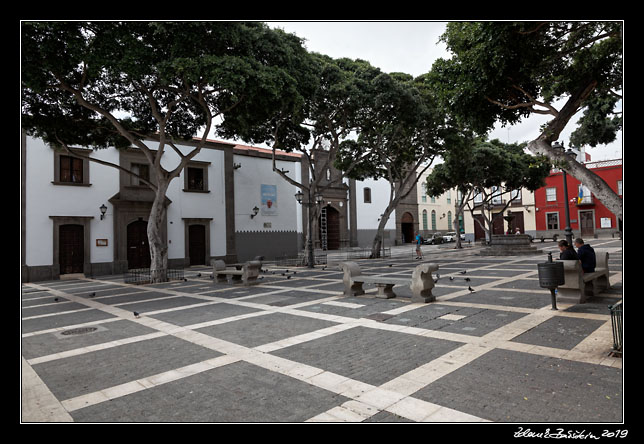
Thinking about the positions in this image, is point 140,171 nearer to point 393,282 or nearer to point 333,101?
point 333,101

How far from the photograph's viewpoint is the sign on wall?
Answer: 26141 millimetres

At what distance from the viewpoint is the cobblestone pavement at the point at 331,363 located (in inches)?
143

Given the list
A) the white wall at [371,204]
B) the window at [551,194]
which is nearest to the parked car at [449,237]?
the white wall at [371,204]

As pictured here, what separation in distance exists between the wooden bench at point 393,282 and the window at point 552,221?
148 feet

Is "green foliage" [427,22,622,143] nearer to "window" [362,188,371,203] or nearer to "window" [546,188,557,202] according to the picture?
"window" [362,188,371,203]

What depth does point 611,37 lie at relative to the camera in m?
7.30

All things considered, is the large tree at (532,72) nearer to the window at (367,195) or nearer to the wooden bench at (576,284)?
the wooden bench at (576,284)

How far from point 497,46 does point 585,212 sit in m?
45.2

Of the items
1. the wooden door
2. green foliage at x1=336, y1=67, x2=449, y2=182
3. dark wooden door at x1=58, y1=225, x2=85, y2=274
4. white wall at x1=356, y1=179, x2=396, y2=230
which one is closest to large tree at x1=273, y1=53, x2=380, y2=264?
green foliage at x1=336, y1=67, x2=449, y2=182

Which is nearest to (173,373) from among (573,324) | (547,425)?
(547,425)

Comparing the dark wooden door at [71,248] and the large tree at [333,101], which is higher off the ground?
the large tree at [333,101]

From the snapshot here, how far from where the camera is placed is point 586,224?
43.8 m

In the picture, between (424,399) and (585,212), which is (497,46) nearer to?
(424,399)

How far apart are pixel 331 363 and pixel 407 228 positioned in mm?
45462
